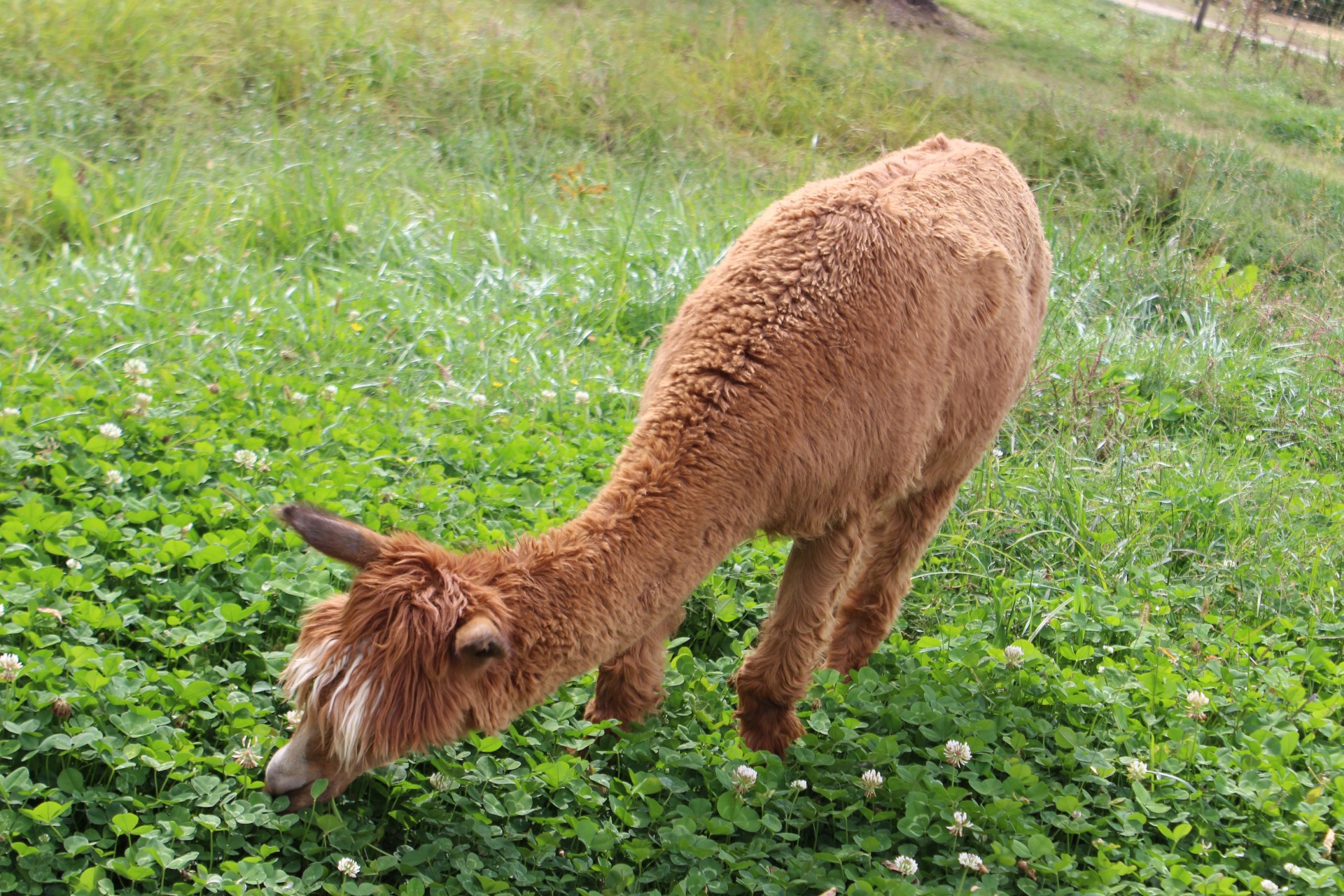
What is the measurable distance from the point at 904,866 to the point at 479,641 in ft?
4.97

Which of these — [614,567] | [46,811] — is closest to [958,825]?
[614,567]

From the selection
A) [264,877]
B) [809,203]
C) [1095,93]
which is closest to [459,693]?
[264,877]

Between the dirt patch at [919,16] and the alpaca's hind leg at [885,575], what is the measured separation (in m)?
10.6

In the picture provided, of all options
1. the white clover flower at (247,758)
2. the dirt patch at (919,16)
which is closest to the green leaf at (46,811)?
the white clover flower at (247,758)

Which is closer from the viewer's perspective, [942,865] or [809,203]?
[942,865]

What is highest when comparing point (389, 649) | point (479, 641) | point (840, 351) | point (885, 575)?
point (840, 351)

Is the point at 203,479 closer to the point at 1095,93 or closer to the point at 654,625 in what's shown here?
the point at 654,625

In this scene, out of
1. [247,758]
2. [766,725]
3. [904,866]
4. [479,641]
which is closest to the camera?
[479,641]

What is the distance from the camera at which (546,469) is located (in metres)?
4.73

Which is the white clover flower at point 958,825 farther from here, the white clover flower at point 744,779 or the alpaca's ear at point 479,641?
the alpaca's ear at point 479,641

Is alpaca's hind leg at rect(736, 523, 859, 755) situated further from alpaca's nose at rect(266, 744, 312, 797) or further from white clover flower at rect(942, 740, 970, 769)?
alpaca's nose at rect(266, 744, 312, 797)

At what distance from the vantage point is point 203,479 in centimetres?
410

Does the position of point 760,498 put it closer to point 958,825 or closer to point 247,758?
point 958,825

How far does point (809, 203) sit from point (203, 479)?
2.45 metres
